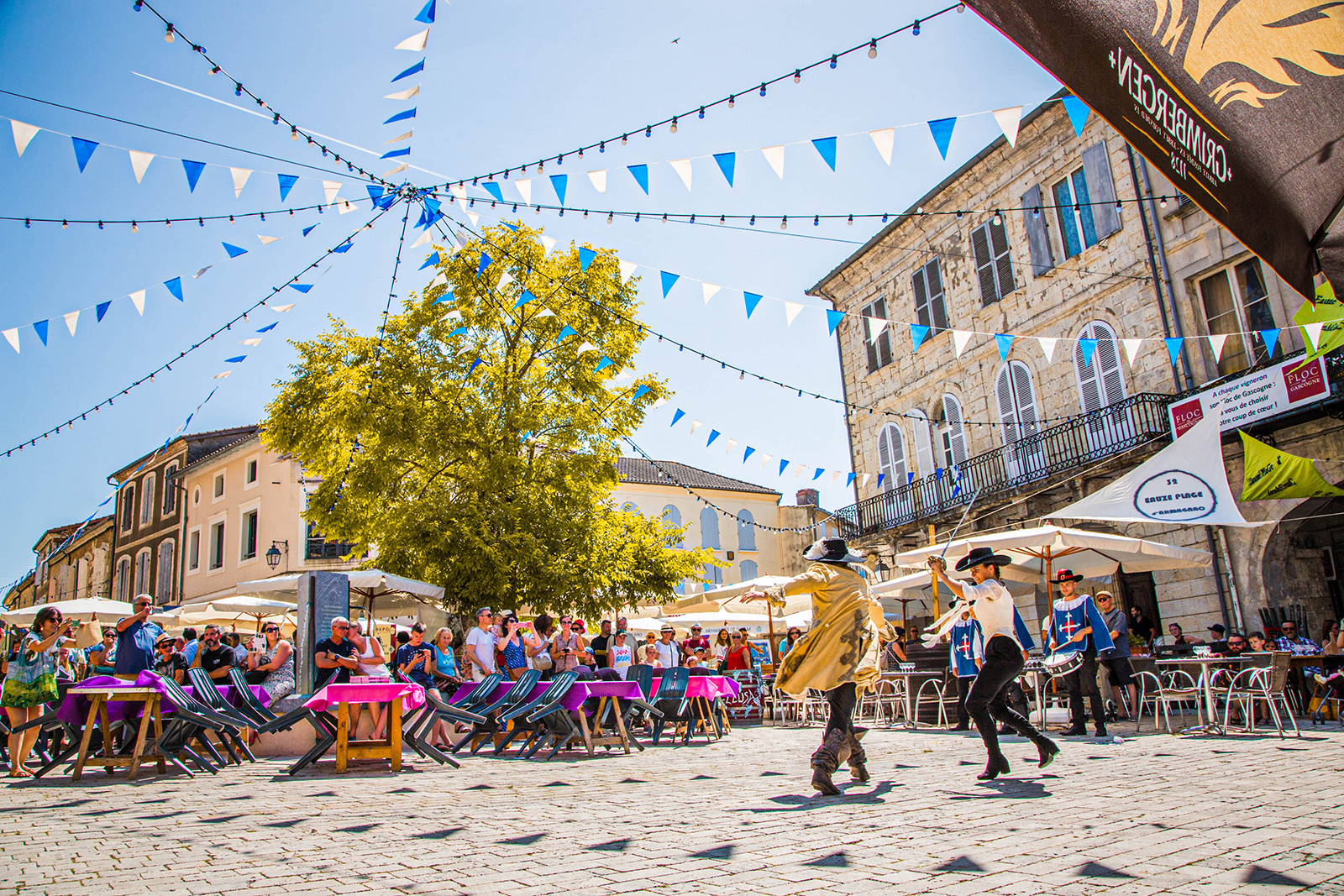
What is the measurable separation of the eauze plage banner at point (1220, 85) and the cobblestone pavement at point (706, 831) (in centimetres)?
218

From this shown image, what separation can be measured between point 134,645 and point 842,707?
5.86 metres

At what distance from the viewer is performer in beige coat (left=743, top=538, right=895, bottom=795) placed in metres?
5.57

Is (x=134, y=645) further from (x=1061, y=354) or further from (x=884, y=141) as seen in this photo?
(x=1061, y=354)

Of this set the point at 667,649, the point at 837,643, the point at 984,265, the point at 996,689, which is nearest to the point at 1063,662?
the point at 996,689

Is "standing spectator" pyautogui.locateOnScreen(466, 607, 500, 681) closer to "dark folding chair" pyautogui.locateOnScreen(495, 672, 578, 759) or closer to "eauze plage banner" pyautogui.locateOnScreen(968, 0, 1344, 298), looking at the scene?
"dark folding chair" pyautogui.locateOnScreen(495, 672, 578, 759)

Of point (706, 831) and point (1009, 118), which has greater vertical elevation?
point (1009, 118)

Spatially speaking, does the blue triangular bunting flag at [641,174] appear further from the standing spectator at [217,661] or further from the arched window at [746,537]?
the arched window at [746,537]

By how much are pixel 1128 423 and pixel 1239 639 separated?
5.45m

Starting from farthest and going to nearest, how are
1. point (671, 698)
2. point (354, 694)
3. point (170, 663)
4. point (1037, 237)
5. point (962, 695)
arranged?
1. point (1037, 237)
2. point (962, 695)
3. point (170, 663)
4. point (671, 698)
5. point (354, 694)

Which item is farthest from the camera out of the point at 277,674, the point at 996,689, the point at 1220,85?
the point at 277,674

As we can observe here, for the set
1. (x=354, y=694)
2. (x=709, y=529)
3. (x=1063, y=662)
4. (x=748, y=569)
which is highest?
(x=709, y=529)

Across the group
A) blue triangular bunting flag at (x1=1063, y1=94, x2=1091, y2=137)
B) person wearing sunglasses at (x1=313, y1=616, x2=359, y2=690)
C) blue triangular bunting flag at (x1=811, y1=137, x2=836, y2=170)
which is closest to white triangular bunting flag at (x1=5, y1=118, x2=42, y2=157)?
person wearing sunglasses at (x1=313, y1=616, x2=359, y2=690)

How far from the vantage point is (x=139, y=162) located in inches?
281

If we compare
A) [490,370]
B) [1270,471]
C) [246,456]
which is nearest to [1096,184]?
[1270,471]
